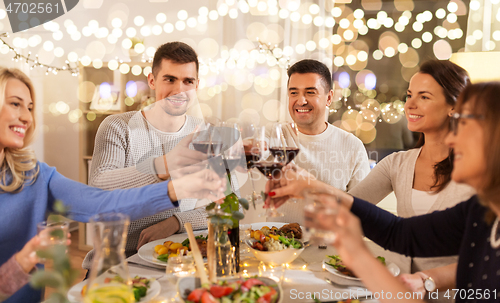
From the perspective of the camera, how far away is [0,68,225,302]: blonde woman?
3.95 feet

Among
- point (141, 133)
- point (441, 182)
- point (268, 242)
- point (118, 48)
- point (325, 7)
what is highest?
point (325, 7)

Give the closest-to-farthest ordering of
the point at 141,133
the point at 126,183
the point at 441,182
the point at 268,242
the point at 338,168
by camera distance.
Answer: the point at 268,242 < the point at 126,183 < the point at 441,182 < the point at 141,133 < the point at 338,168

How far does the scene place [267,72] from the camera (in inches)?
130

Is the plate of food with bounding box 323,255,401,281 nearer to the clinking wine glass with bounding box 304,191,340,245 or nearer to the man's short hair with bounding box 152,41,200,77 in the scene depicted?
the clinking wine glass with bounding box 304,191,340,245

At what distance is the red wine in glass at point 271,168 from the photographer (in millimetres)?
1160

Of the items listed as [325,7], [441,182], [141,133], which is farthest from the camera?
[325,7]

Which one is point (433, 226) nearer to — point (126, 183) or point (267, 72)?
point (126, 183)

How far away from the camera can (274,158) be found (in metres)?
1.17

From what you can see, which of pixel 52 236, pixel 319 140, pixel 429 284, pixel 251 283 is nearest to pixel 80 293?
pixel 52 236

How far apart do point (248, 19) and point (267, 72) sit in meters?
0.51

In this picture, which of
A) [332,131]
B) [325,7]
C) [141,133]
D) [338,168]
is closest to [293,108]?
[332,131]

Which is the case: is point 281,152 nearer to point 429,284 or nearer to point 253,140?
point 253,140

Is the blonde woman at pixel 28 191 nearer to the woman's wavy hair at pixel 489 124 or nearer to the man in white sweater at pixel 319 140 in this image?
the woman's wavy hair at pixel 489 124

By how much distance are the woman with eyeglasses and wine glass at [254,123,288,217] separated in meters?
0.06
